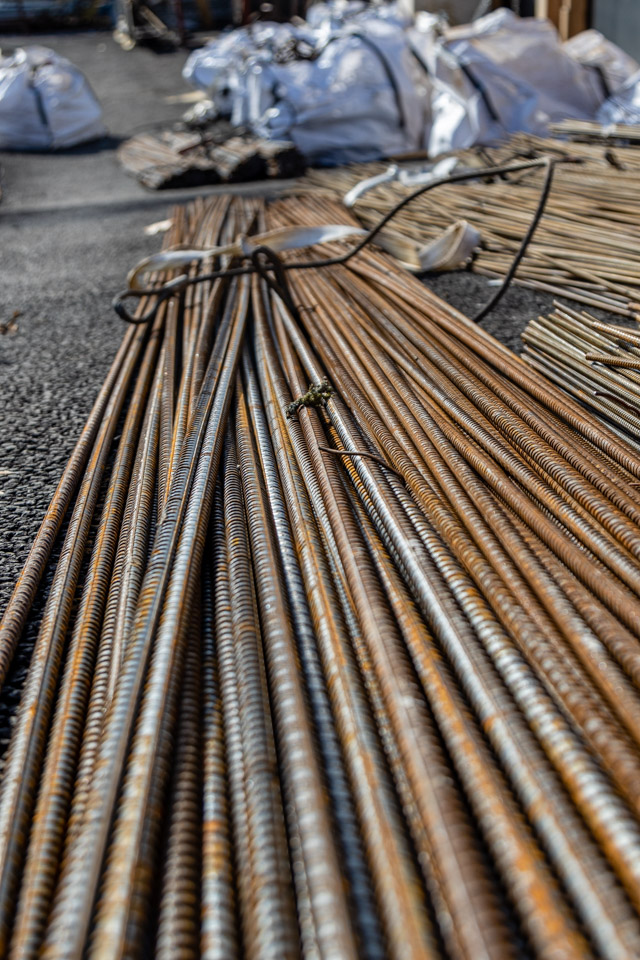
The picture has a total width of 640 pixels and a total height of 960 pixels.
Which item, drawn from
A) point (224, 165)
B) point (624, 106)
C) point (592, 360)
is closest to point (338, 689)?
point (592, 360)

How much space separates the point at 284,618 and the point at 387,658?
26cm

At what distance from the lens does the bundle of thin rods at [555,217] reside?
11.8ft

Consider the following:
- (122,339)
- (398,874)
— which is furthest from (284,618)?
(122,339)

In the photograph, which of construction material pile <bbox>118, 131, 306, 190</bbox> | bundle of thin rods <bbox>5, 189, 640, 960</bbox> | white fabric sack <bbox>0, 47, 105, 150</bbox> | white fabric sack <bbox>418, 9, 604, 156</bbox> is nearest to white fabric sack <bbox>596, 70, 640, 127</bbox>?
white fabric sack <bbox>418, 9, 604, 156</bbox>

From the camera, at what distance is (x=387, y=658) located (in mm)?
1358

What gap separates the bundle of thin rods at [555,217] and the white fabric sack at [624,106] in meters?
0.90

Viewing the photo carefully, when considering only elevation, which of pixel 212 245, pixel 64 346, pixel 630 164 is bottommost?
pixel 64 346

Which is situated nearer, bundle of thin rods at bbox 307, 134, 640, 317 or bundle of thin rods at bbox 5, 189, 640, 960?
bundle of thin rods at bbox 5, 189, 640, 960

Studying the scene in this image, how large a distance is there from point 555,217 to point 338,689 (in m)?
3.88

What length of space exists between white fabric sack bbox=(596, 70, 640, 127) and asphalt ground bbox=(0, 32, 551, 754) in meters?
3.61

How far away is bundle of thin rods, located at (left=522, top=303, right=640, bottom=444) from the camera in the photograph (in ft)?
7.95

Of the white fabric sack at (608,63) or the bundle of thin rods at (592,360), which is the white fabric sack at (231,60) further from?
the bundle of thin rods at (592,360)

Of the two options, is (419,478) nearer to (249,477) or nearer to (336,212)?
(249,477)

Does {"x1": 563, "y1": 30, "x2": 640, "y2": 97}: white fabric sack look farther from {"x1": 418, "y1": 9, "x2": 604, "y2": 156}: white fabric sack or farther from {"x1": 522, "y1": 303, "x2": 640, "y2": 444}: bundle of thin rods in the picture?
{"x1": 522, "y1": 303, "x2": 640, "y2": 444}: bundle of thin rods
